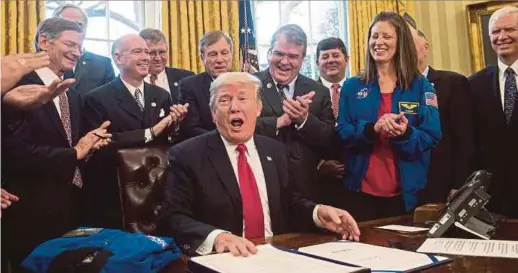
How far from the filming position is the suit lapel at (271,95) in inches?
114

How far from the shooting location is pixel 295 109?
2.69m

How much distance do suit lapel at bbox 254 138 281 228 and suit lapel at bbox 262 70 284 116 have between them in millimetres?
670

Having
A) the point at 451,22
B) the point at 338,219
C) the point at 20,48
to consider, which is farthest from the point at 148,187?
the point at 451,22

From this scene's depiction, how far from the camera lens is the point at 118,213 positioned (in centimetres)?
282

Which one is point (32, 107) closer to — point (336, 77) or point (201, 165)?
point (201, 165)

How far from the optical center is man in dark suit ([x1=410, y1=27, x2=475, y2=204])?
2920mm

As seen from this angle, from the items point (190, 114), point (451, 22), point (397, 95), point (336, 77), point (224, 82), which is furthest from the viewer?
point (451, 22)

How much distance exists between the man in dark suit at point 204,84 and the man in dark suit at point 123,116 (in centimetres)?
11

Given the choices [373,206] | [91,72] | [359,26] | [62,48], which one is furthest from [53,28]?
[359,26]

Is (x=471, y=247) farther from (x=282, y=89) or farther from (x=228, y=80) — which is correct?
(x=282, y=89)

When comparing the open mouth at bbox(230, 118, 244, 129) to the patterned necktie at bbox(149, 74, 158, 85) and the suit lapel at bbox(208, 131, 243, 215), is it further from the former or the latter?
the patterned necktie at bbox(149, 74, 158, 85)

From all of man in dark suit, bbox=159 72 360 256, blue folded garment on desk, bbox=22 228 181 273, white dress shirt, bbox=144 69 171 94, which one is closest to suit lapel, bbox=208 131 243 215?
man in dark suit, bbox=159 72 360 256

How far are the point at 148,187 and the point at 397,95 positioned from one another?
1311 mm

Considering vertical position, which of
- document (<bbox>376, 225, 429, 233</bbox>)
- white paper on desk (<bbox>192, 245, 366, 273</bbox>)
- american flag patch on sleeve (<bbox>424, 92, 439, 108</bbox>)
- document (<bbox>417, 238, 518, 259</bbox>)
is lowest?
document (<bbox>417, 238, 518, 259</bbox>)
